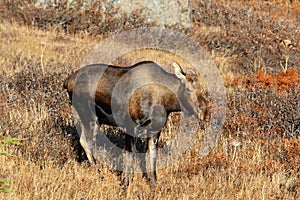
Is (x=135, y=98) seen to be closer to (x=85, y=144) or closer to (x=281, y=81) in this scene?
(x=85, y=144)

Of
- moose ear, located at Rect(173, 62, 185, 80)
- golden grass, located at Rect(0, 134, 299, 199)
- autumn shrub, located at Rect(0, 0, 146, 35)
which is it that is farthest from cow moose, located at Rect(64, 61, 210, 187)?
autumn shrub, located at Rect(0, 0, 146, 35)

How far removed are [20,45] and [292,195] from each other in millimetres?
8886

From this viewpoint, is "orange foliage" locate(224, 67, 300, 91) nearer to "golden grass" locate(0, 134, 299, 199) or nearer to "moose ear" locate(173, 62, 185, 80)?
"golden grass" locate(0, 134, 299, 199)

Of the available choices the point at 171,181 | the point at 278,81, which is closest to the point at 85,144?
the point at 171,181

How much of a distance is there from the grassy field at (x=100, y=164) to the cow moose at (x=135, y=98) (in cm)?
44

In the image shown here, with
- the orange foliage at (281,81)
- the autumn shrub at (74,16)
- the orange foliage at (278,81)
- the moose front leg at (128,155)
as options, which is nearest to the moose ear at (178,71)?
→ the moose front leg at (128,155)

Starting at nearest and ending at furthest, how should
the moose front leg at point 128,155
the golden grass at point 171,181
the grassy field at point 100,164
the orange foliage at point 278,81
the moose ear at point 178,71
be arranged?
1. the moose ear at point 178,71
2. the golden grass at point 171,181
3. the grassy field at point 100,164
4. the moose front leg at point 128,155
5. the orange foliage at point 278,81

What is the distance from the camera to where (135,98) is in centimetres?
617

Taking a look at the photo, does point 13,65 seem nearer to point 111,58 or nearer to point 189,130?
point 111,58

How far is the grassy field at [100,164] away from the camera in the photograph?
6.30 m

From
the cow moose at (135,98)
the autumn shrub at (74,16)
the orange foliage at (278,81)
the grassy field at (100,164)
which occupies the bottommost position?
the autumn shrub at (74,16)

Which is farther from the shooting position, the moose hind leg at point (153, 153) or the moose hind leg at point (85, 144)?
the moose hind leg at point (85, 144)

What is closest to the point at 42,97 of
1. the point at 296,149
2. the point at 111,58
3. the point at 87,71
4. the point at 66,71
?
the point at 66,71

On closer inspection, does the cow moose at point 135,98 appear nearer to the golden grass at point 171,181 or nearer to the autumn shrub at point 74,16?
the golden grass at point 171,181
